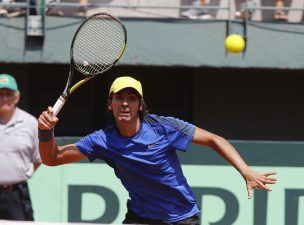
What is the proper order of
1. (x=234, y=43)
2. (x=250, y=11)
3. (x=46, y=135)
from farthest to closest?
1. (x=250, y=11)
2. (x=234, y=43)
3. (x=46, y=135)

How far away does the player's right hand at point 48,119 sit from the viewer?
5168mm

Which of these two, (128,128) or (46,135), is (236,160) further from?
(46,135)

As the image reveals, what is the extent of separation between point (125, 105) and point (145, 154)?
0.33m

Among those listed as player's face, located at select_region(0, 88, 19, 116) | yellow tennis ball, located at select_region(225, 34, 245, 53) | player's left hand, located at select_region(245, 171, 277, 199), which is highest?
yellow tennis ball, located at select_region(225, 34, 245, 53)

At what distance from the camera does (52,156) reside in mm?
5547

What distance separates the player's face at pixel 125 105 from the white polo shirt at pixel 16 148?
86.2 inches

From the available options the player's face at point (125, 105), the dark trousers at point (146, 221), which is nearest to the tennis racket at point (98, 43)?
the player's face at point (125, 105)

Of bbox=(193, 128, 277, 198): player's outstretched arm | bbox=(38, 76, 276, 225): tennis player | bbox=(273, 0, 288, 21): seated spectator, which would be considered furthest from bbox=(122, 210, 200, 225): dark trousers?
bbox=(273, 0, 288, 21): seated spectator

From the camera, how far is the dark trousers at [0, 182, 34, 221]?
7473 mm

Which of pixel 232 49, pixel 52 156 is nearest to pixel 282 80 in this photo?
pixel 232 49

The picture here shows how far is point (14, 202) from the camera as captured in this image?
7492 millimetres

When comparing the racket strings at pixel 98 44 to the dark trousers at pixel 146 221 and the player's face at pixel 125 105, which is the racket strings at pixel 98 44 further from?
the dark trousers at pixel 146 221

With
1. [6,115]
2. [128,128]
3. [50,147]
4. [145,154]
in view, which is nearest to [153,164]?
[145,154]

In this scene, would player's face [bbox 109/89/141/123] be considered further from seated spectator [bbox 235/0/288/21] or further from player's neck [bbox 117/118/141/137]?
seated spectator [bbox 235/0/288/21]
